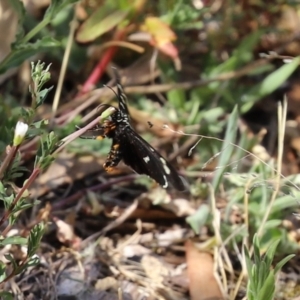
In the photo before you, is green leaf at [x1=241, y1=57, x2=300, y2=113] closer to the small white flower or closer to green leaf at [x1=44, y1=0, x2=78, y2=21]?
green leaf at [x1=44, y1=0, x2=78, y2=21]

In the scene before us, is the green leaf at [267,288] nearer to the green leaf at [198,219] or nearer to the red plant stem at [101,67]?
the green leaf at [198,219]

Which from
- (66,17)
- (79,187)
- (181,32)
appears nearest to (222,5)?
(181,32)

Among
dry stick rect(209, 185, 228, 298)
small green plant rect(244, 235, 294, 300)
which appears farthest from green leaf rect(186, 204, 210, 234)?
small green plant rect(244, 235, 294, 300)

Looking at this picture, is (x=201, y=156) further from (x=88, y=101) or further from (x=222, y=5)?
(x=222, y=5)

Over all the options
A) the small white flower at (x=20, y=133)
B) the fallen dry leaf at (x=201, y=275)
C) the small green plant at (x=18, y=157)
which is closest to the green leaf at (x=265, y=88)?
the fallen dry leaf at (x=201, y=275)

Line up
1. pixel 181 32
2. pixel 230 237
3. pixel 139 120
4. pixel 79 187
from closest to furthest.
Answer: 1. pixel 230 237
2. pixel 79 187
3. pixel 139 120
4. pixel 181 32

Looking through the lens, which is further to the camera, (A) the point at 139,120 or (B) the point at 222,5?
(B) the point at 222,5

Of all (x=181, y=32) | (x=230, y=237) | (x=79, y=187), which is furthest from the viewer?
(x=181, y=32)
